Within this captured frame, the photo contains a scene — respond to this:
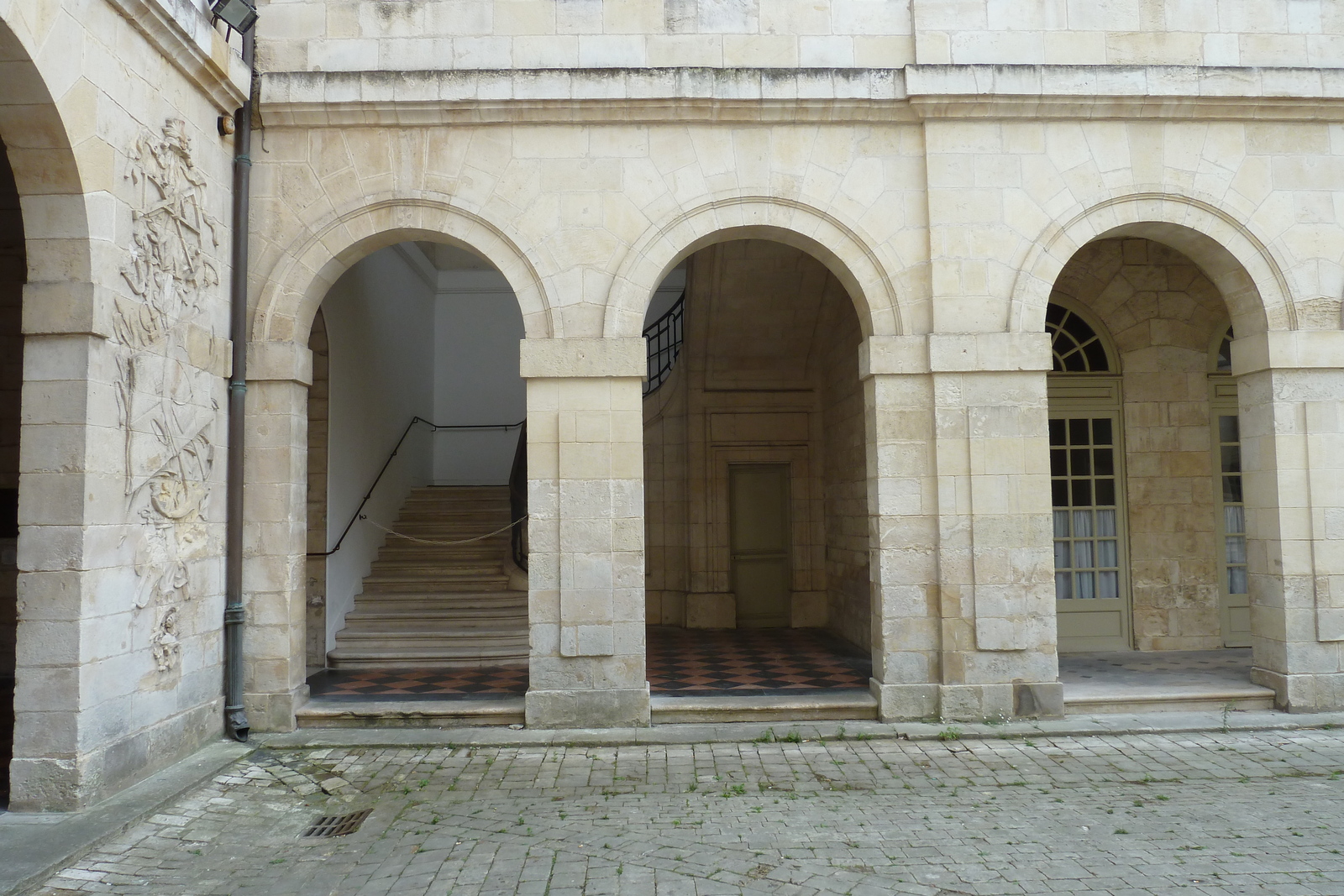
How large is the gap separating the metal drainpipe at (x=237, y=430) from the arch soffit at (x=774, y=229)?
2642 millimetres

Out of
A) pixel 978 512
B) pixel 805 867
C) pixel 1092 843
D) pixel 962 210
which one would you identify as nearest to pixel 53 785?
pixel 805 867

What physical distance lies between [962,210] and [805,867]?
465 centimetres

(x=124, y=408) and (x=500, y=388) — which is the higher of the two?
(x=500, y=388)

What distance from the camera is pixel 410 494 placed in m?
11.6

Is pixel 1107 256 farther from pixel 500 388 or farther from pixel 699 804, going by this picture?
pixel 500 388

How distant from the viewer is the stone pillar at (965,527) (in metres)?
6.51

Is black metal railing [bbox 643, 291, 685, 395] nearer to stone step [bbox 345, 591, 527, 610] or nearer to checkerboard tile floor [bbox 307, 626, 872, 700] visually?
stone step [bbox 345, 591, 527, 610]

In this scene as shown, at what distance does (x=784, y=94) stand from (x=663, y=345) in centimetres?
606

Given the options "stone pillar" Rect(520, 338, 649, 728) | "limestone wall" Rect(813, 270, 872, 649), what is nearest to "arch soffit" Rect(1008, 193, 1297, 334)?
"limestone wall" Rect(813, 270, 872, 649)

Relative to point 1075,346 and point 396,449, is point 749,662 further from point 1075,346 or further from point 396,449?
point 396,449

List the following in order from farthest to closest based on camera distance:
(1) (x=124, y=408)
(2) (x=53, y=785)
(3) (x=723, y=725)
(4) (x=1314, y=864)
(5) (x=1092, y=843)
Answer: (3) (x=723, y=725)
(1) (x=124, y=408)
(2) (x=53, y=785)
(5) (x=1092, y=843)
(4) (x=1314, y=864)

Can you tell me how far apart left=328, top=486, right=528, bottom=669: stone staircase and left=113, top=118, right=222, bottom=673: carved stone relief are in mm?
2781

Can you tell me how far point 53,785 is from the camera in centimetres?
473

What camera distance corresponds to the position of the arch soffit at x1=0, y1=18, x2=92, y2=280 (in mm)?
4629
